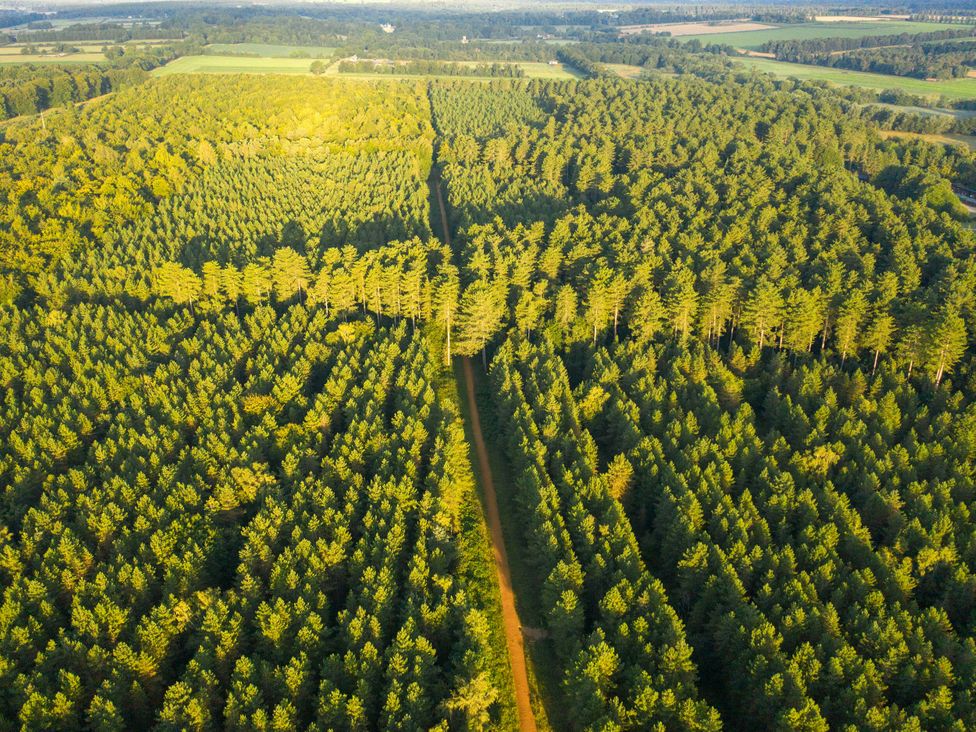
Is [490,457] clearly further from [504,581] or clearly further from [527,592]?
[527,592]

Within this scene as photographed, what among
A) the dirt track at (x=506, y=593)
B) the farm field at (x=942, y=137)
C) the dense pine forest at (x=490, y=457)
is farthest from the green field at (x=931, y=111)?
the dirt track at (x=506, y=593)

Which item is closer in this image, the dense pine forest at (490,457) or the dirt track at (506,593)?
the dense pine forest at (490,457)

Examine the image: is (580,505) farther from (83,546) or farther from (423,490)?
(83,546)

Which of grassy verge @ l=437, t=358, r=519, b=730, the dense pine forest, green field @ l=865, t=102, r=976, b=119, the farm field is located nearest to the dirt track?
the dense pine forest

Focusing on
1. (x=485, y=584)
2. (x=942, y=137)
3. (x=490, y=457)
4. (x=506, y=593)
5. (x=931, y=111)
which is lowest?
(x=506, y=593)

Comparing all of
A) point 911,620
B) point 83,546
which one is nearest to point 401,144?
point 83,546

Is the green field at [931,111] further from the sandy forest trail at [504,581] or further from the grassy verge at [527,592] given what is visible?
the grassy verge at [527,592]

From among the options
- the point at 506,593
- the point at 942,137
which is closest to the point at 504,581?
the point at 506,593
